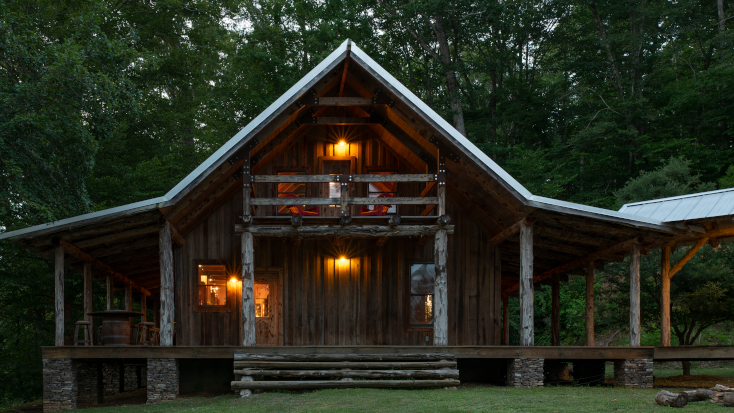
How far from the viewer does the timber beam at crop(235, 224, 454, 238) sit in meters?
14.7

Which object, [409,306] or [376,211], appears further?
[376,211]

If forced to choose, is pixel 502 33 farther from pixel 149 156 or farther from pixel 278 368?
pixel 278 368

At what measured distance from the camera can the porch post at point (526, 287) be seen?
14395mm

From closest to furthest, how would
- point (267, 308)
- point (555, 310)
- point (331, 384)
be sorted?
point (331, 384) → point (267, 308) → point (555, 310)

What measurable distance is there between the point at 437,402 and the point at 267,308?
22.9ft

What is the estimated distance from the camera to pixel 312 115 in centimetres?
1666

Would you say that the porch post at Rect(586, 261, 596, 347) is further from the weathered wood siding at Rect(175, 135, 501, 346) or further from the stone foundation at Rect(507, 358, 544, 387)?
the stone foundation at Rect(507, 358, 544, 387)

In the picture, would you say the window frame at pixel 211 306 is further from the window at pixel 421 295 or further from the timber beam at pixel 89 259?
the window at pixel 421 295

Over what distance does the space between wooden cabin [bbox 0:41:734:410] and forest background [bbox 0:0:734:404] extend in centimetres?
555

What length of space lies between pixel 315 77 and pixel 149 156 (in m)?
16.8

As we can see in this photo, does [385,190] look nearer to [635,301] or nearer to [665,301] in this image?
[635,301]

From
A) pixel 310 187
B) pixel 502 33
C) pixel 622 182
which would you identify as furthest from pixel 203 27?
pixel 622 182

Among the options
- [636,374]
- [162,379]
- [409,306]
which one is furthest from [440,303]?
[162,379]

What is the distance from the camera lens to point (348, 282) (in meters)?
17.2
